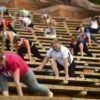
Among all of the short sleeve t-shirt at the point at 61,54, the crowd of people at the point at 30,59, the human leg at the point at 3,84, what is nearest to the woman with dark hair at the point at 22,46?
the crowd of people at the point at 30,59

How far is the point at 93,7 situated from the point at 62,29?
6260mm

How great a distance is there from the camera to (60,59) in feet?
38.1

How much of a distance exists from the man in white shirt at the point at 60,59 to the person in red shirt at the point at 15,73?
201 centimetres

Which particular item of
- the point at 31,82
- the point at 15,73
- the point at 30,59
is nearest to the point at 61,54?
the point at 30,59

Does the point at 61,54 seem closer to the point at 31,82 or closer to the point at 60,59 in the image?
the point at 60,59

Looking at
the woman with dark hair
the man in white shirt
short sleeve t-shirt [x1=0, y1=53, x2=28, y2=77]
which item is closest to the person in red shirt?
short sleeve t-shirt [x1=0, y1=53, x2=28, y2=77]

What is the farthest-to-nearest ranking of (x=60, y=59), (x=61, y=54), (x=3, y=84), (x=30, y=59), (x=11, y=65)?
→ (x=30, y=59), (x=60, y=59), (x=61, y=54), (x=3, y=84), (x=11, y=65)

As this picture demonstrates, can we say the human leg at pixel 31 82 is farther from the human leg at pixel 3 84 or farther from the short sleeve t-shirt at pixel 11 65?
the human leg at pixel 3 84

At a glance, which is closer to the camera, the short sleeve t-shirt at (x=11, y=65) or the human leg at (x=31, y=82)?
the short sleeve t-shirt at (x=11, y=65)

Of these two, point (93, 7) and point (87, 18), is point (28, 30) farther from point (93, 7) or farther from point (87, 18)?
point (93, 7)

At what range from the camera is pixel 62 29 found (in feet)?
74.0

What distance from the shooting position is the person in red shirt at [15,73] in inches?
344

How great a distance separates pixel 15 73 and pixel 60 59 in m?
2.95

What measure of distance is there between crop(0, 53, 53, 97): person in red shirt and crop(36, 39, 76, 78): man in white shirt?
201cm
